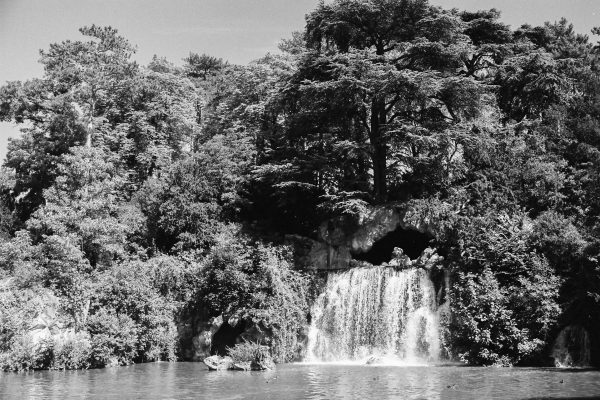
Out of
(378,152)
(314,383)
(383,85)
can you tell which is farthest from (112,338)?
(383,85)

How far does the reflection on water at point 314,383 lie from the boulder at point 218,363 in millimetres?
471

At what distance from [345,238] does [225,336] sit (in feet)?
23.9

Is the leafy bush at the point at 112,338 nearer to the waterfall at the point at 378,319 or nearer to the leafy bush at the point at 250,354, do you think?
the leafy bush at the point at 250,354

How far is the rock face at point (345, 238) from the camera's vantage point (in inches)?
1126

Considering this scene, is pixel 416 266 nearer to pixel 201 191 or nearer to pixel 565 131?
pixel 565 131

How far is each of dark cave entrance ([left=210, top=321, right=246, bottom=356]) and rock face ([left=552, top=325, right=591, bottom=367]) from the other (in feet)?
42.2

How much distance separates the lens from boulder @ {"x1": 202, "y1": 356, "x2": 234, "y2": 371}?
22750 millimetres

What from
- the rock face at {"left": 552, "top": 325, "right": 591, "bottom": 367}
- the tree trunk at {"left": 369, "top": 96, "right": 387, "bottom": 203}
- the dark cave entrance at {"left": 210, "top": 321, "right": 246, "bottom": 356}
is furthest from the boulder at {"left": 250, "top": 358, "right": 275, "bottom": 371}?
the tree trunk at {"left": 369, "top": 96, "right": 387, "bottom": 203}

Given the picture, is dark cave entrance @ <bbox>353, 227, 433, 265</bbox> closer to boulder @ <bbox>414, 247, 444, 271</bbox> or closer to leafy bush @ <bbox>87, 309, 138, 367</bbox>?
boulder @ <bbox>414, 247, 444, 271</bbox>

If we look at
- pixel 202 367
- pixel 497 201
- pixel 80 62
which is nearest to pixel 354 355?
pixel 202 367

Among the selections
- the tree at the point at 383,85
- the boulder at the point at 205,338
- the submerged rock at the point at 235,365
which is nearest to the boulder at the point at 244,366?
the submerged rock at the point at 235,365

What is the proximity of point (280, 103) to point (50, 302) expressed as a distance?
611 inches

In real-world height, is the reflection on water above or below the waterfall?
below

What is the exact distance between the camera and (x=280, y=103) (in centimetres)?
3331
